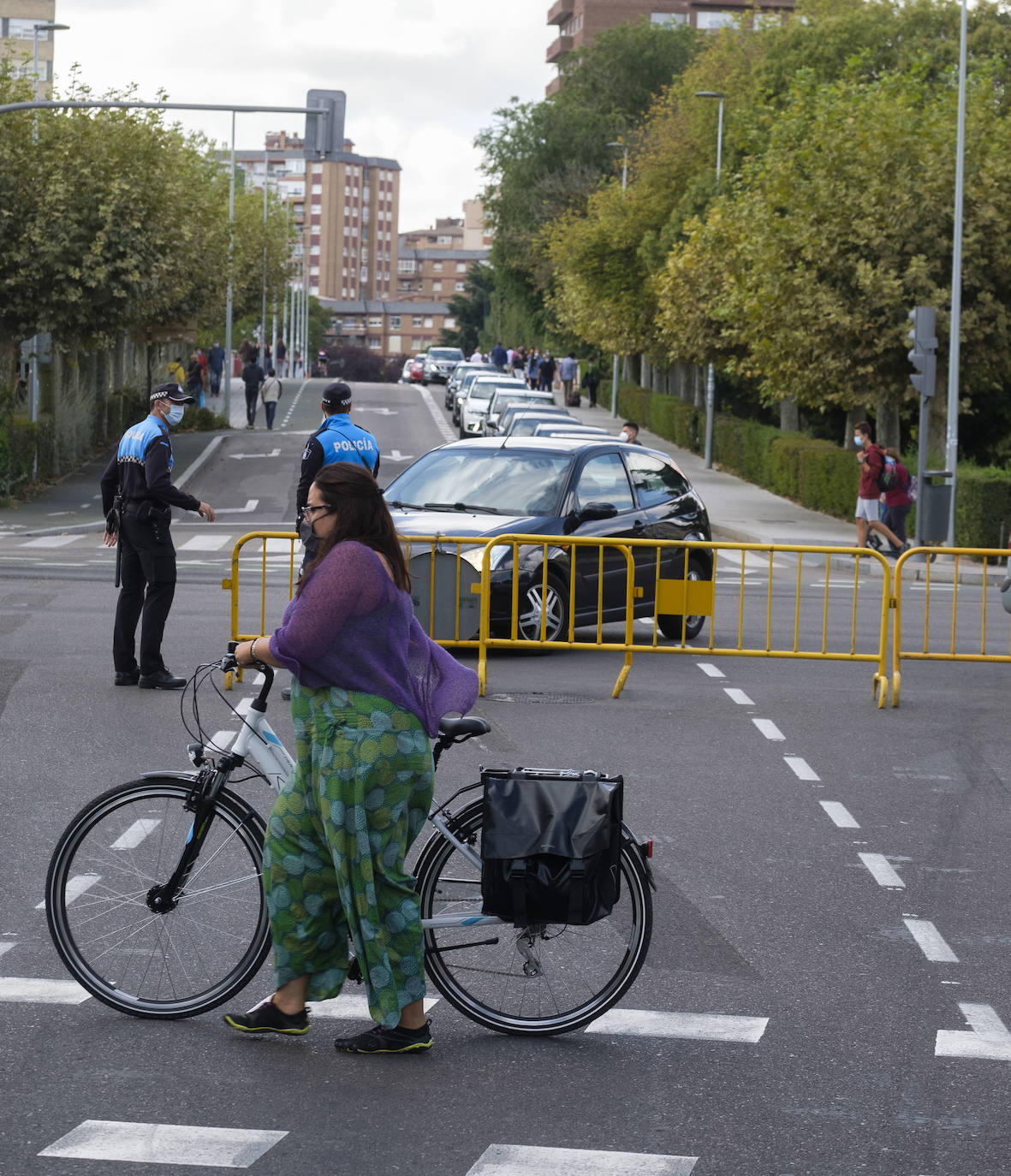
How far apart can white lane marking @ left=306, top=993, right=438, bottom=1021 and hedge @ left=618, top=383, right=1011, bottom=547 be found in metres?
14.9

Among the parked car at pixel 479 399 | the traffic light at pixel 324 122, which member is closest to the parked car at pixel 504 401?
the parked car at pixel 479 399

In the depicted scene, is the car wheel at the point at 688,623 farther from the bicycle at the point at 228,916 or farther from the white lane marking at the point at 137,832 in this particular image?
the white lane marking at the point at 137,832

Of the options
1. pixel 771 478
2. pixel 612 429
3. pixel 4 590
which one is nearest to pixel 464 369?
pixel 612 429

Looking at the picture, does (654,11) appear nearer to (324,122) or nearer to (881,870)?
(324,122)

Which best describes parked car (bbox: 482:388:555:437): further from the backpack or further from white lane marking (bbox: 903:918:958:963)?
white lane marking (bbox: 903:918:958:963)

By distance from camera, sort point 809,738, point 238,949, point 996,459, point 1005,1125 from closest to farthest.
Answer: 1. point 1005,1125
2. point 238,949
3. point 809,738
4. point 996,459

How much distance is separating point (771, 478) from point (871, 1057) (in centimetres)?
3372

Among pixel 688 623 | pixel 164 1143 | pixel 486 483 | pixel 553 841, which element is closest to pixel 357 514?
pixel 553 841

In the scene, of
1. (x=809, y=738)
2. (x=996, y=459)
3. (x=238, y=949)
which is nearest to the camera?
(x=238, y=949)

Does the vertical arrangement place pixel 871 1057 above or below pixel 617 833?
below

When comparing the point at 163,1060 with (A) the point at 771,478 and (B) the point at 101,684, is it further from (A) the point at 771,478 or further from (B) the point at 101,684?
(A) the point at 771,478

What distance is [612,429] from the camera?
57.2 metres

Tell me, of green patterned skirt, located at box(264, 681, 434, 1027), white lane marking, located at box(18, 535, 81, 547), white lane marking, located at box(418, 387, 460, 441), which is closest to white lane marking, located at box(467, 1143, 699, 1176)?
green patterned skirt, located at box(264, 681, 434, 1027)

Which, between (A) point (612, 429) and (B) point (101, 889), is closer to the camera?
(B) point (101, 889)
